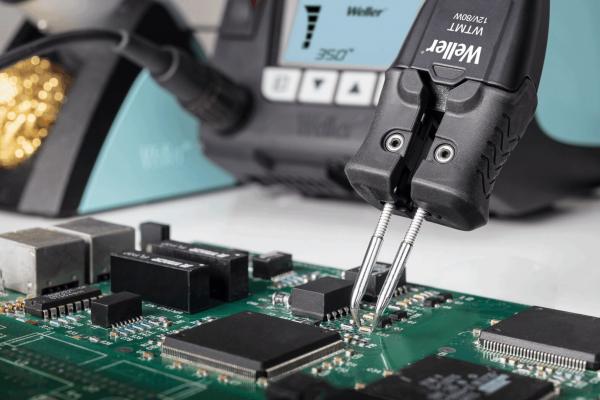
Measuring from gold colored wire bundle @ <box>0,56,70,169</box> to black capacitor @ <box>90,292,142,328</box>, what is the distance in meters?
0.60

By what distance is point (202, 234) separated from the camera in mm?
1297

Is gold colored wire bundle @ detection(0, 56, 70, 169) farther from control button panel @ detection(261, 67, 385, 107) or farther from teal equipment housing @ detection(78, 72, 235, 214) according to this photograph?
control button panel @ detection(261, 67, 385, 107)

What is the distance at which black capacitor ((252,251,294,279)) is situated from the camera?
3.35 ft

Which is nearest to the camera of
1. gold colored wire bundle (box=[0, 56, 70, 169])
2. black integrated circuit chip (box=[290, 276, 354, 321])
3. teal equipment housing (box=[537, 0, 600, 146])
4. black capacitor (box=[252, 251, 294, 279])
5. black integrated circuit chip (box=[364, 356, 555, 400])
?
black integrated circuit chip (box=[364, 356, 555, 400])

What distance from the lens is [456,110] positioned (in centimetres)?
78

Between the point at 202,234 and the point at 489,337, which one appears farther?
the point at 202,234

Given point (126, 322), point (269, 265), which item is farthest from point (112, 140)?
point (126, 322)

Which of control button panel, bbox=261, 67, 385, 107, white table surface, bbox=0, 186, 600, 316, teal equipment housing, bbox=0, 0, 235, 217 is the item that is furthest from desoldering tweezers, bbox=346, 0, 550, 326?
teal equipment housing, bbox=0, 0, 235, 217

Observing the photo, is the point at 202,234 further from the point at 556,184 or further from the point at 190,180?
the point at 556,184

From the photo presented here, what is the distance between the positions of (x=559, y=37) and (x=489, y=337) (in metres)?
0.63

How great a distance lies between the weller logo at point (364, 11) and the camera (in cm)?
131

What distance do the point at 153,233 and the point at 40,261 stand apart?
0.17 meters

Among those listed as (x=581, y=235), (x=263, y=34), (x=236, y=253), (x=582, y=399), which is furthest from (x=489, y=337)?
(x=263, y=34)

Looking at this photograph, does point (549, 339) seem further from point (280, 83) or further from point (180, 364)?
point (280, 83)
